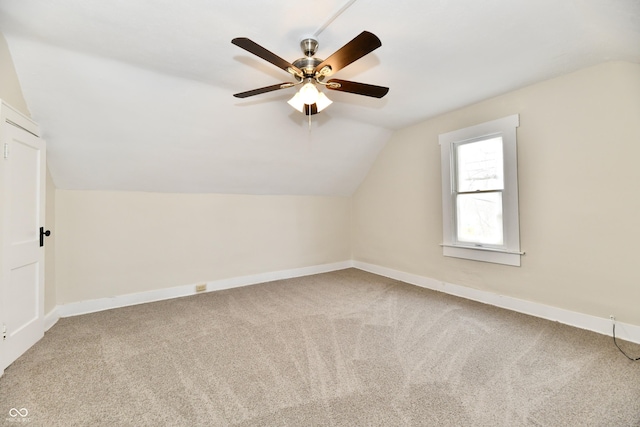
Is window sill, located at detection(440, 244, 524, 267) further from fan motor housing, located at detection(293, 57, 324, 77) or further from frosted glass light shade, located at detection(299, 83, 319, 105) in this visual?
fan motor housing, located at detection(293, 57, 324, 77)

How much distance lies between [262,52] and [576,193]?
3.06 metres

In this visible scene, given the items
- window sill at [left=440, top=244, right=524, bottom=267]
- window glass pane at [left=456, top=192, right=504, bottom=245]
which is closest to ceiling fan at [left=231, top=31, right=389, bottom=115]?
window glass pane at [left=456, top=192, right=504, bottom=245]

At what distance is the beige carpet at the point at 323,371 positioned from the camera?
1.55 metres

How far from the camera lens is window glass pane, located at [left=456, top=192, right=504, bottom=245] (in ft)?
10.6

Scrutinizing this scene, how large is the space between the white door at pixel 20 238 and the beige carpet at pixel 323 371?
8.1 inches

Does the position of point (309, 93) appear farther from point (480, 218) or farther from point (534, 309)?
point (534, 309)

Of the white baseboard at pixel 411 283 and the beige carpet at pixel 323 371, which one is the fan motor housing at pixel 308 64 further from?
the white baseboard at pixel 411 283

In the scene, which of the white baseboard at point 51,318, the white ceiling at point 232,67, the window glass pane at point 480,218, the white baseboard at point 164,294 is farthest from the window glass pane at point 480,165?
the white baseboard at point 51,318

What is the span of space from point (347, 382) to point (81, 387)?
1.77 m

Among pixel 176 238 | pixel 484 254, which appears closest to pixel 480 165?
pixel 484 254

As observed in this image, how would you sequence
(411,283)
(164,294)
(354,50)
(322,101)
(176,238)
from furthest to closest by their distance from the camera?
(411,283) < (176,238) < (164,294) < (322,101) < (354,50)

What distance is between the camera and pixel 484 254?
327 centimetres

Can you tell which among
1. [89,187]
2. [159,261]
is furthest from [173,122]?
[159,261]

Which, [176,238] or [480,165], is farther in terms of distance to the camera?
[176,238]
